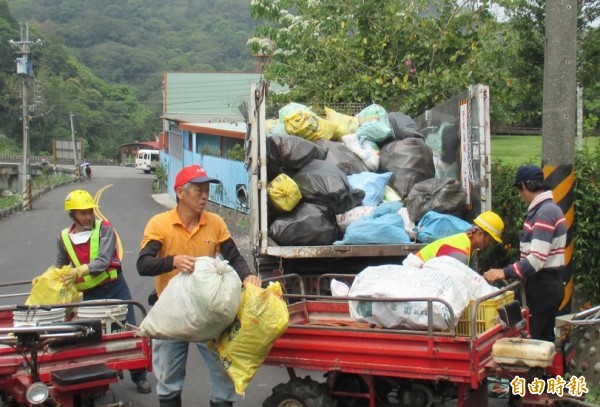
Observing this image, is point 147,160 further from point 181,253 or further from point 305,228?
point 181,253

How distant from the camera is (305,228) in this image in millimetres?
7621

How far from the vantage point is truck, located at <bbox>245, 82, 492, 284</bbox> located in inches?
297

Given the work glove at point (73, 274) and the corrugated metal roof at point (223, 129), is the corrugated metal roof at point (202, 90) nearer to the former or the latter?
the corrugated metal roof at point (223, 129)

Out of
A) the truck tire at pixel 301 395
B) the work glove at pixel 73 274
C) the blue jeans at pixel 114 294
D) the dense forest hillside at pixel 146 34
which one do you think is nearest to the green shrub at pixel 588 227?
the truck tire at pixel 301 395

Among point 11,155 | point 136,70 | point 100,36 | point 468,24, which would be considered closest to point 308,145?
point 468,24

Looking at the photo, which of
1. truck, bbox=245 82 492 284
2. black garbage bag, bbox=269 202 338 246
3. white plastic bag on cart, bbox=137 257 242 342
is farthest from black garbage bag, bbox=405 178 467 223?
white plastic bag on cart, bbox=137 257 242 342

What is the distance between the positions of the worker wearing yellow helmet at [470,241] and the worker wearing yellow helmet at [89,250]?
253 centimetres

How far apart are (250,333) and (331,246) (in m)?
2.95

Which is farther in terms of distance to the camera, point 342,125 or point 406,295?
point 342,125

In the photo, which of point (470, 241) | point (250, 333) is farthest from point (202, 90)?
point (250, 333)

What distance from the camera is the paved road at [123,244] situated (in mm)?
6906

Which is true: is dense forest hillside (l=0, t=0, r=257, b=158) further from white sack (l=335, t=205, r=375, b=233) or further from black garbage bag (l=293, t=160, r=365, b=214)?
white sack (l=335, t=205, r=375, b=233)

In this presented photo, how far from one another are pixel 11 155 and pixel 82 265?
7518 cm

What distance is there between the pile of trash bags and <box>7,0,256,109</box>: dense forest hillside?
300ft
